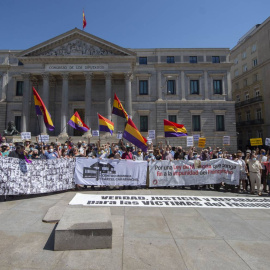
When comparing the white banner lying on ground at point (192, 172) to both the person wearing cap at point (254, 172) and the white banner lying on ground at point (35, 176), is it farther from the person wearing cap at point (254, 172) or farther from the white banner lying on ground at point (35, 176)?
the white banner lying on ground at point (35, 176)

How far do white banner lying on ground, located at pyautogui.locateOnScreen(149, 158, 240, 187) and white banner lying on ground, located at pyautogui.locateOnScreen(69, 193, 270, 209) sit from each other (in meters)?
1.72

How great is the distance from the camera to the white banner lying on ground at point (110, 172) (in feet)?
33.1

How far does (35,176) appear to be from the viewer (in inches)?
343

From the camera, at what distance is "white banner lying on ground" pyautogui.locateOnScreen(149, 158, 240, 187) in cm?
1066

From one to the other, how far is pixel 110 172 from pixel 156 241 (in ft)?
18.9

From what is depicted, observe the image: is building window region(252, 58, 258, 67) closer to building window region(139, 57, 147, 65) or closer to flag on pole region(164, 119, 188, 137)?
building window region(139, 57, 147, 65)

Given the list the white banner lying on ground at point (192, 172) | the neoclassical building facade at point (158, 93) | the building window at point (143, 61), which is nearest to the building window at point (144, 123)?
the neoclassical building facade at point (158, 93)

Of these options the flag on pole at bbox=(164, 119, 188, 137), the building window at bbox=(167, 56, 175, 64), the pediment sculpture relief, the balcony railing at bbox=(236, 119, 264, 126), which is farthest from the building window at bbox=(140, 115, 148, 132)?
the flag on pole at bbox=(164, 119, 188, 137)

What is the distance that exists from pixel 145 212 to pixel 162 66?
31436 millimetres

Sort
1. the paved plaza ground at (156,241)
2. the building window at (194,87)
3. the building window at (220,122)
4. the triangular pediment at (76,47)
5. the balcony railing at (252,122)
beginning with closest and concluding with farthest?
1. the paved plaza ground at (156,241)
2. the triangular pediment at (76,47)
3. the building window at (220,122)
4. the building window at (194,87)
5. the balcony railing at (252,122)

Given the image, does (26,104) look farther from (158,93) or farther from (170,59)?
(170,59)

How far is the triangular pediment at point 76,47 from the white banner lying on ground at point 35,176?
24.6 meters

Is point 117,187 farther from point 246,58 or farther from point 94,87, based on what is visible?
point 246,58

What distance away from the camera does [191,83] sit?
35.2 meters
